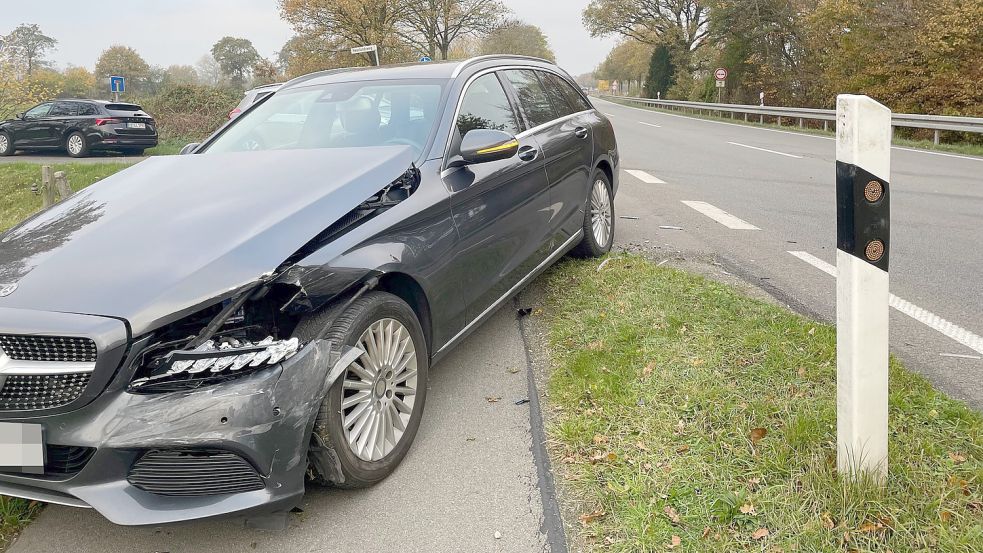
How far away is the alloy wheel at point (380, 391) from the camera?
284cm

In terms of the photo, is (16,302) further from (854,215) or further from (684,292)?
(684,292)

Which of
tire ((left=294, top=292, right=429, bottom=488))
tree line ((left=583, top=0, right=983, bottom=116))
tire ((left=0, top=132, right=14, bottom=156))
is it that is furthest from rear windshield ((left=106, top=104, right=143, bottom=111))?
tree line ((left=583, top=0, right=983, bottom=116))

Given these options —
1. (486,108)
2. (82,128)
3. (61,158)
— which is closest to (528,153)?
(486,108)

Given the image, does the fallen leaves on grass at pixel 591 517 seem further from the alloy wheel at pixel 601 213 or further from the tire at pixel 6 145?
the tire at pixel 6 145

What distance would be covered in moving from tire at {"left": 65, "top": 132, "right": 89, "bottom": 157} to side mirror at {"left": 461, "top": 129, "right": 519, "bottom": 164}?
18109 millimetres

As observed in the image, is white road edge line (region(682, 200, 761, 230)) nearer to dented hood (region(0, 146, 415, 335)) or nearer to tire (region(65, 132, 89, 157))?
dented hood (region(0, 146, 415, 335))

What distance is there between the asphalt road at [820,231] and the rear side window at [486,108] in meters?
2.24

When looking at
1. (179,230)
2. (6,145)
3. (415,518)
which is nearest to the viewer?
(415,518)

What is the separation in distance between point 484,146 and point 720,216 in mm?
5105

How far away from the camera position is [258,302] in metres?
2.65

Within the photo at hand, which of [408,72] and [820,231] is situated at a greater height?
[408,72]

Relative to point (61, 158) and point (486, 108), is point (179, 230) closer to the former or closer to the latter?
point (486, 108)

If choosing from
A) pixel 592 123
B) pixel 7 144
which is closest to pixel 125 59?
pixel 7 144

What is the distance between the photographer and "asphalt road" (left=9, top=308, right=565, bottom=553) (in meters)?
2.66
